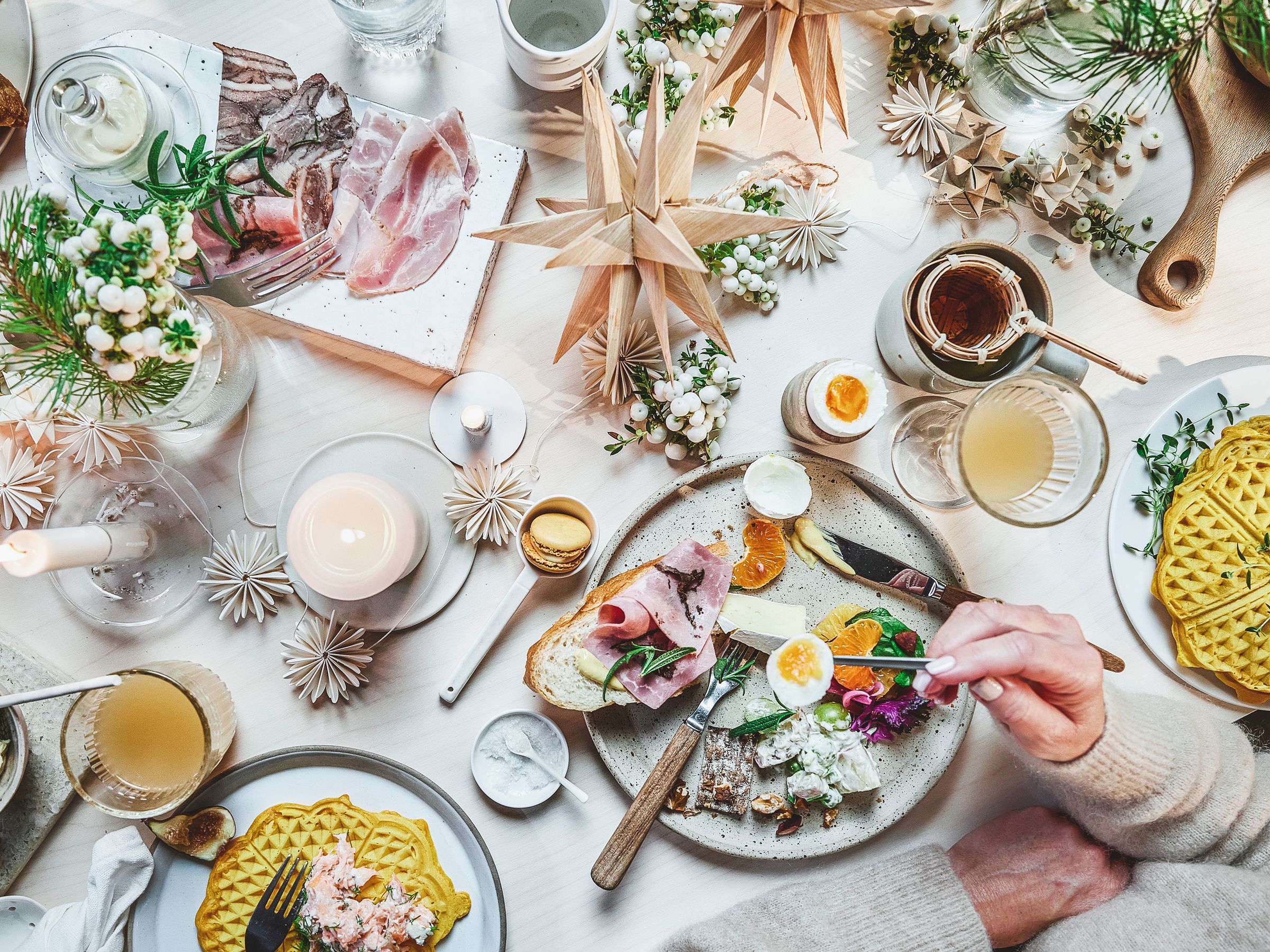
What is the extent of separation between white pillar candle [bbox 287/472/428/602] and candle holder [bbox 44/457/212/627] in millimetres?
222

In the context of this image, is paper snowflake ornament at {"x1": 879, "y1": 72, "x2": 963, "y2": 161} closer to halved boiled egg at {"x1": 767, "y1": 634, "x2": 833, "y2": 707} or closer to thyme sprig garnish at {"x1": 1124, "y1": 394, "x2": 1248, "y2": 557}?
thyme sprig garnish at {"x1": 1124, "y1": 394, "x2": 1248, "y2": 557}

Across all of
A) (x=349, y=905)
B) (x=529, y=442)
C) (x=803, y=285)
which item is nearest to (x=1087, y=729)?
(x=803, y=285)

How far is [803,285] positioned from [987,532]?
496 mm

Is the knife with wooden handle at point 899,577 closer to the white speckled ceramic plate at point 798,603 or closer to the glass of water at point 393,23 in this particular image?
the white speckled ceramic plate at point 798,603

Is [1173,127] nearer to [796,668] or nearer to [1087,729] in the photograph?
[1087,729]

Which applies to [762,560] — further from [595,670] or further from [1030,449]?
[1030,449]

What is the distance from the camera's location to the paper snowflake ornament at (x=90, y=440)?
119cm

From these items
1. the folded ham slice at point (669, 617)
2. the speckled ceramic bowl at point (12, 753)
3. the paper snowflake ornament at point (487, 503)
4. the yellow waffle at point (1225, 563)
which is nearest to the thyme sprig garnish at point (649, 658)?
the folded ham slice at point (669, 617)

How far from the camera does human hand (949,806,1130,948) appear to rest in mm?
1168

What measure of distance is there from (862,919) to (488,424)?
36.4 inches

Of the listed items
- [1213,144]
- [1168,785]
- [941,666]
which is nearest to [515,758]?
[941,666]

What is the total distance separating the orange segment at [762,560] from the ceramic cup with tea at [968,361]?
0.33 meters

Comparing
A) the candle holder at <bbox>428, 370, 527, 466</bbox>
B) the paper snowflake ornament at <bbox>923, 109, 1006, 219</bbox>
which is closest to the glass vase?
the paper snowflake ornament at <bbox>923, 109, 1006, 219</bbox>

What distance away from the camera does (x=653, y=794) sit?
1128mm
